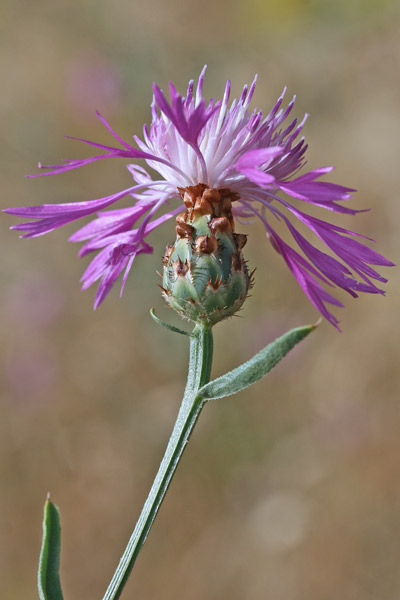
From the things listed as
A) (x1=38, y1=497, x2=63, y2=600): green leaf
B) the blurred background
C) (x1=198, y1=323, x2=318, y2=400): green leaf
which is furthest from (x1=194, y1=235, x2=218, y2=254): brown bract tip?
the blurred background

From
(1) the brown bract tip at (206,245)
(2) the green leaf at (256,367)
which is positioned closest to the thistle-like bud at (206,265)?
(1) the brown bract tip at (206,245)

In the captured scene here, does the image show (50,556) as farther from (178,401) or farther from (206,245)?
(178,401)

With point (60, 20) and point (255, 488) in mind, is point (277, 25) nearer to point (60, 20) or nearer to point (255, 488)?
point (60, 20)

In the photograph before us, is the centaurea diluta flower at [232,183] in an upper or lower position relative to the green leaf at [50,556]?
upper

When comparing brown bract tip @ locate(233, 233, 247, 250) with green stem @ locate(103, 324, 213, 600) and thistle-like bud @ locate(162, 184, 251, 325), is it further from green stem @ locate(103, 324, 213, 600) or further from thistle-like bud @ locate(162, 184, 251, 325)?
green stem @ locate(103, 324, 213, 600)

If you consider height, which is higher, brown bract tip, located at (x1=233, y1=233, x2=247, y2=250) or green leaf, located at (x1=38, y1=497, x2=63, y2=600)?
brown bract tip, located at (x1=233, y1=233, x2=247, y2=250)

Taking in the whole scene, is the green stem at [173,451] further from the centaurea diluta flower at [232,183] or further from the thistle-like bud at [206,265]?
the centaurea diluta flower at [232,183]
